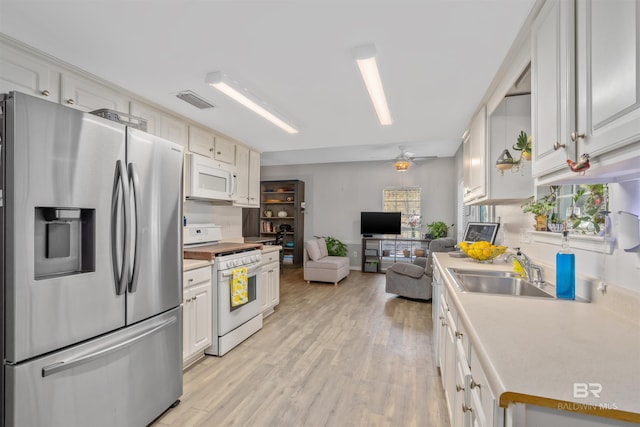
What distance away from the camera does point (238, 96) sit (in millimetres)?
2473

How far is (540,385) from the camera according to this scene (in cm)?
68

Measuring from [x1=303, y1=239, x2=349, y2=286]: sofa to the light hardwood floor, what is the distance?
5.51 feet

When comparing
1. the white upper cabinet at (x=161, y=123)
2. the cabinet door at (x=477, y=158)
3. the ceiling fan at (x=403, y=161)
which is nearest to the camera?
the cabinet door at (x=477, y=158)

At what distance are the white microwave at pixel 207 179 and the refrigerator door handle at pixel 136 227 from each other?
1.35m

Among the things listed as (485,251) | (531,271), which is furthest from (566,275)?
(485,251)

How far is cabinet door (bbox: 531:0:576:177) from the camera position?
105 cm

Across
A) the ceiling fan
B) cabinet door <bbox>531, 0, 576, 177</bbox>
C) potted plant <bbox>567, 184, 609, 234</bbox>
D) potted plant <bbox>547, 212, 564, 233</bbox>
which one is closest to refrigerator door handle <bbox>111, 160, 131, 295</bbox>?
cabinet door <bbox>531, 0, 576, 177</bbox>

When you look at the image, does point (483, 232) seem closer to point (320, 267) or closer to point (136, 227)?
point (320, 267)

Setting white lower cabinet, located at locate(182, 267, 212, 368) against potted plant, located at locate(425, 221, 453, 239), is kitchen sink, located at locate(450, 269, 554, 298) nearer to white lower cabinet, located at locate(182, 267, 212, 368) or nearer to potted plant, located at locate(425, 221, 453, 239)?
white lower cabinet, located at locate(182, 267, 212, 368)

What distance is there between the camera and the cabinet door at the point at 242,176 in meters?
3.94

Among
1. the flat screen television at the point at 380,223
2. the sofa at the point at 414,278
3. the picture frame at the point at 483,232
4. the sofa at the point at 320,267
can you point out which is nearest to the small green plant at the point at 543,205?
the picture frame at the point at 483,232

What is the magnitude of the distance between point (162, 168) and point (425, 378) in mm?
2463

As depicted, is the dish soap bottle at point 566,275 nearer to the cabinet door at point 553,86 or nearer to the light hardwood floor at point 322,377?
the cabinet door at point 553,86

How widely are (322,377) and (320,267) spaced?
328cm
